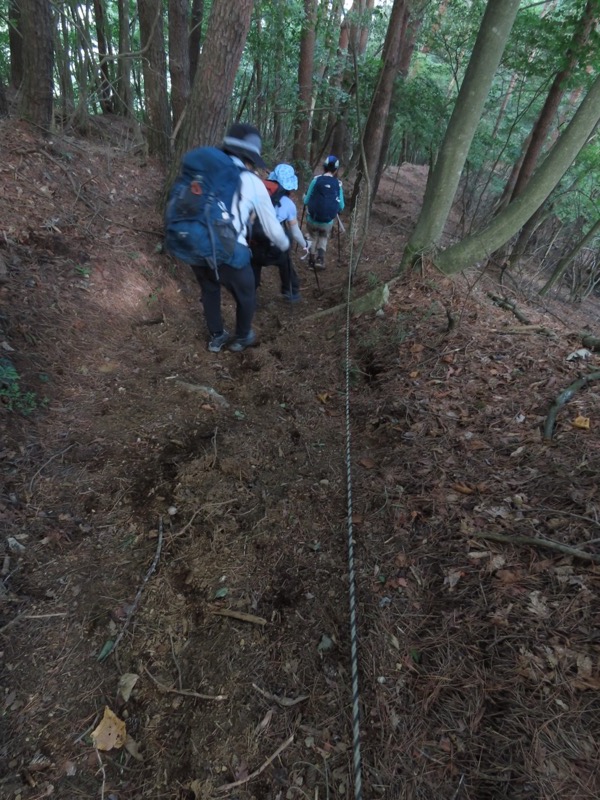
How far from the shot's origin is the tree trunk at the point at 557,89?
6406 mm

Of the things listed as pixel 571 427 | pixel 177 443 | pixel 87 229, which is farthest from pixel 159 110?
pixel 571 427

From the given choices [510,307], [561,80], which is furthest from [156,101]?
[561,80]

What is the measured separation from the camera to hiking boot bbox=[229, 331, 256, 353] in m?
4.89

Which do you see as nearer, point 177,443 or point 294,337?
point 177,443

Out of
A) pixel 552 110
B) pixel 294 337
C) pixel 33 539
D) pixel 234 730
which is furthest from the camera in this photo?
pixel 552 110

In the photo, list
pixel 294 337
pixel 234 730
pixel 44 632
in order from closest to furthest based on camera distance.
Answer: pixel 234 730 → pixel 44 632 → pixel 294 337

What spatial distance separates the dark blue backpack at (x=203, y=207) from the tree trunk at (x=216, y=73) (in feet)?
6.78

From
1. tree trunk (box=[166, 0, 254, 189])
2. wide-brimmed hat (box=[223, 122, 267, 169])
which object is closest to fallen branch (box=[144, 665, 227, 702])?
wide-brimmed hat (box=[223, 122, 267, 169])

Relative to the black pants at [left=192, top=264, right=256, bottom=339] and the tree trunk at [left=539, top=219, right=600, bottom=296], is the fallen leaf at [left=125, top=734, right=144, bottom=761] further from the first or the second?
the tree trunk at [left=539, top=219, right=600, bottom=296]

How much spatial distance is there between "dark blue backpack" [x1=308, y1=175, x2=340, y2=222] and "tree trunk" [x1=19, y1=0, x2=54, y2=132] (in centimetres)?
397

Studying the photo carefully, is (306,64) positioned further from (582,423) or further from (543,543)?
(543,543)

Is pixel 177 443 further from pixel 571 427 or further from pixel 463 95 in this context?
pixel 463 95

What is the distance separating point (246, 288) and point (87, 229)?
86.7 inches

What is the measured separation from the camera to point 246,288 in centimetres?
448
